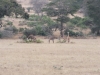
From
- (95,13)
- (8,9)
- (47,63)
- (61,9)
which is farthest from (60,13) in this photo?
(47,63)

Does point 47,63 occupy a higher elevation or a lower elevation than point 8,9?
lower

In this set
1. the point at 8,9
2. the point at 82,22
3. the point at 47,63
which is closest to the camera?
the point at 47,63

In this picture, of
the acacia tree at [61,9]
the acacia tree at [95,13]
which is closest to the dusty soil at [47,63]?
the acacia tree at [61,9]

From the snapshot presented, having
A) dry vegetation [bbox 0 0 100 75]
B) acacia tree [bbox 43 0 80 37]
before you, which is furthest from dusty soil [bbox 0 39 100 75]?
acacia tree [bbox 43 0 80 37]

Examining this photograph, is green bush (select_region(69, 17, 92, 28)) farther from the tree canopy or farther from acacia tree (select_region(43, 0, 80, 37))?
the tree canopy

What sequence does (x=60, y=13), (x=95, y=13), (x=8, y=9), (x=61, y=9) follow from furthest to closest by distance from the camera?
(x=95, y=13) → (x=60, y=13) → (x=61, y=9) → (x=8, y=9)

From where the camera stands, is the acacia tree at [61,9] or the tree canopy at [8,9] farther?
the acacia tree at [61,9]

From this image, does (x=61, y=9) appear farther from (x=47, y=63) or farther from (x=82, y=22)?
(x=47, y=63)

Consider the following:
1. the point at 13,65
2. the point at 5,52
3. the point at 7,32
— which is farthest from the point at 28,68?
the point at 7,32

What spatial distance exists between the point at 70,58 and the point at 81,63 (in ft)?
5.97

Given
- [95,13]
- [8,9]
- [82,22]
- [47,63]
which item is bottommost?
[47,63]

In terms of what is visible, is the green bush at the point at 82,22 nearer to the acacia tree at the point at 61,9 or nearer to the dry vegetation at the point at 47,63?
the acacia tree at the point at 61,9

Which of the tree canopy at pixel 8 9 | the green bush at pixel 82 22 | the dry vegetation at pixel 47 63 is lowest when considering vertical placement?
the dry vegetation at pixel 47 63

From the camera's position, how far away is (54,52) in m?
22.3
